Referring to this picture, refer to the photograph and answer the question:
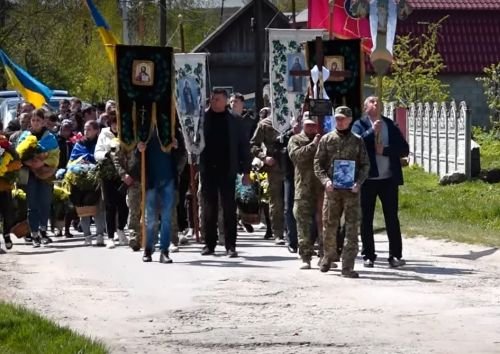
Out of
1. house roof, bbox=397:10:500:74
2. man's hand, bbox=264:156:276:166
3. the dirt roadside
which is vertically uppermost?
house roof, bbox=397:10:500:74

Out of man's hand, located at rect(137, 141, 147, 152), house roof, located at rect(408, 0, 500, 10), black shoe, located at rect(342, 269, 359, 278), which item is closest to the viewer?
black shoe, located at rect(342, 269, 359, 278)

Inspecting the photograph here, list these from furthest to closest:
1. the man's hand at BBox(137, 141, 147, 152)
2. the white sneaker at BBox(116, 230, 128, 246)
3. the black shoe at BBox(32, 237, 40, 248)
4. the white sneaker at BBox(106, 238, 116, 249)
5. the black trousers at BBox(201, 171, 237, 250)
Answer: the black shoe at BBox(32, 237, 40, 248) → the white sneaker at BBox(116, 230, 128, 246) → the white sneaker at BBox(106, 238, 116, 249) → the black trousers at BBox(201, 171, 237, 250) → the man's hand at BBox(137, 141, 147, 152)

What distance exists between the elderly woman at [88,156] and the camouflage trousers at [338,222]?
5.27 m

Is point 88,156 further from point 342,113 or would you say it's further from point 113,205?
point 342,113

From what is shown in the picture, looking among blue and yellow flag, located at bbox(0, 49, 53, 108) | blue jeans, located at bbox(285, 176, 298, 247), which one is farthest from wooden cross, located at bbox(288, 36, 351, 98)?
blue and yellow flag, located at bbox(0, 49, 53, 108)

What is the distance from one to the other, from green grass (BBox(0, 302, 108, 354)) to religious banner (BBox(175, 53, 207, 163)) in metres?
7.25

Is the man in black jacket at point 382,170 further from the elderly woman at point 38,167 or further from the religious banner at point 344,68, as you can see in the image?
the elderly woman at point 38,167

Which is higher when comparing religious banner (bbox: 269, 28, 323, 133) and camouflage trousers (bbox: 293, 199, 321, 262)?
religious banner (bbox: 269, 28, 323, 133)

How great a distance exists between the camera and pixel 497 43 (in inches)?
2020

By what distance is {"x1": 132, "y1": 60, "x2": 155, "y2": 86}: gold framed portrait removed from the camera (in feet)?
58.4

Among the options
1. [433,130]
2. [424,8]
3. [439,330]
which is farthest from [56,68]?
[439,330]

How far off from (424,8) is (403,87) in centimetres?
836

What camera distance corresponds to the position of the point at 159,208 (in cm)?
1728

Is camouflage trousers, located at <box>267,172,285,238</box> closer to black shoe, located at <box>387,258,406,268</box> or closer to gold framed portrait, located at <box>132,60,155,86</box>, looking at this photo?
gold framed portrait, located at <box>132,60,155,86</box>
